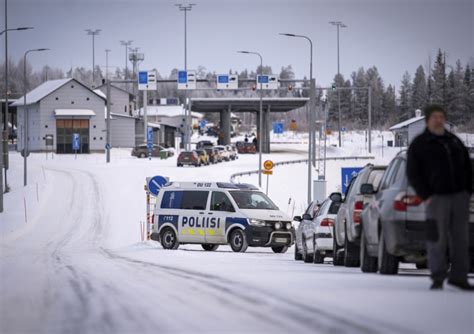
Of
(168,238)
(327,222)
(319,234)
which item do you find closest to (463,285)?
(319,234)

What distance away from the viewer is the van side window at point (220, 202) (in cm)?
2973

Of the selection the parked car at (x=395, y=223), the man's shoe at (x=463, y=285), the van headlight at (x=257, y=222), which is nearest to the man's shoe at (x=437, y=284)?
the man's shoe at (x=463, y=285)

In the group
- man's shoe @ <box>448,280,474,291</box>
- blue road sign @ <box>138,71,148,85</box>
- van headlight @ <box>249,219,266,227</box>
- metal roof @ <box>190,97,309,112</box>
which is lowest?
van headlight @ <box>249,219,266,227</box>

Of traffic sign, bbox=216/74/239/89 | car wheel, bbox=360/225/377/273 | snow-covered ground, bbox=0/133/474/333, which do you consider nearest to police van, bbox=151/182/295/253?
snow-covered ground, bbox=0/133/474/333

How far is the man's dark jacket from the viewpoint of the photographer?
408 inches

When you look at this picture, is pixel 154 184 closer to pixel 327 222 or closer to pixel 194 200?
pixel 194 200

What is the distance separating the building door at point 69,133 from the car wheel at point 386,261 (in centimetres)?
9593

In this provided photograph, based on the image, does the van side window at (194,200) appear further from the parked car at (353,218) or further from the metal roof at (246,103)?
the metal roof at (246,103)

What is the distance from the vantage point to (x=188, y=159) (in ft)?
272

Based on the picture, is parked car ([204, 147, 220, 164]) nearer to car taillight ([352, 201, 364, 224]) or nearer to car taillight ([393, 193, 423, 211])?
car taillight ([352, 201, 364, 224])

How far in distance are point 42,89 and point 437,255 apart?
10909 cm

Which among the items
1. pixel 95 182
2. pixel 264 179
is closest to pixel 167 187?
pixel 95 182

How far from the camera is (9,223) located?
1811 inches

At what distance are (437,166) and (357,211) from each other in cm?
630
